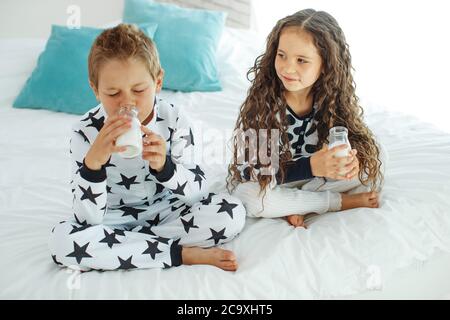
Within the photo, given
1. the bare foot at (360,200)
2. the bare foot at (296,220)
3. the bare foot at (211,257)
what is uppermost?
the bare foot at (360,200)

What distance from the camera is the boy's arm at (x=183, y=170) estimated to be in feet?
3.88

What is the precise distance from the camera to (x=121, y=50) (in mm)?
1108

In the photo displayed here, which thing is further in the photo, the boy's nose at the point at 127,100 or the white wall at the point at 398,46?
the white wall at the point at 398,46

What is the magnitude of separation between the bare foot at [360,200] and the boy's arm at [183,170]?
37 cm

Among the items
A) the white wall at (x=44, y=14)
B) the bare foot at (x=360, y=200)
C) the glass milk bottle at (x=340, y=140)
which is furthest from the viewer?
the white wall at (x=44, y=14)

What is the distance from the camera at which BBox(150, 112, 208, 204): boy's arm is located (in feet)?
3.88

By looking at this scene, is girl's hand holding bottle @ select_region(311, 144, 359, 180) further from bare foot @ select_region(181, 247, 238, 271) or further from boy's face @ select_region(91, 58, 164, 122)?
boy's face @ select_region(91, 58, 164, 122)

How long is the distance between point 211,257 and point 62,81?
3.75 ft

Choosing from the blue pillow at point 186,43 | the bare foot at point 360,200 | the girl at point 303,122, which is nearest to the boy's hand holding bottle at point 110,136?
the girl at point 303,122

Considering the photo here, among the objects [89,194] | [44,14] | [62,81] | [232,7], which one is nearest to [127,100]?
[89,194]

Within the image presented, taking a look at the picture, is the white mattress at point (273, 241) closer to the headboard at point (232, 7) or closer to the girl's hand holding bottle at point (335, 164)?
the girl's hand holding bottle at point (335, 164)

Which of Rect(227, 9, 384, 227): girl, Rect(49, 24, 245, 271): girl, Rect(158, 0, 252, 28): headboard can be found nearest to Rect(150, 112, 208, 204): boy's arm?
Rect(49, 24, 245, 271): girl

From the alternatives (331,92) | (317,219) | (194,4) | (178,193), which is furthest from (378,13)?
(178,193)

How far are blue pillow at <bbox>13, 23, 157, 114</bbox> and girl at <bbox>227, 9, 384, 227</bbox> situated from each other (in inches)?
32.2
